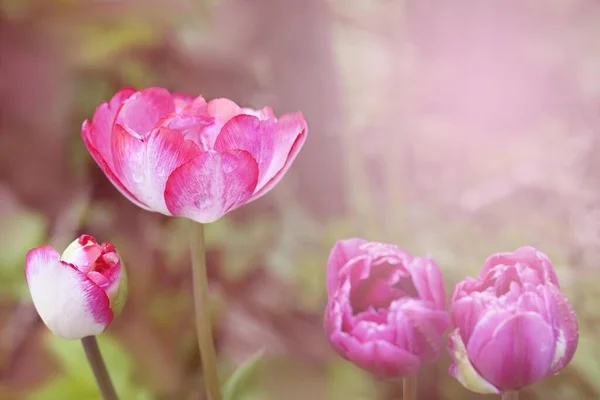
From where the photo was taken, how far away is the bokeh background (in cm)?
30

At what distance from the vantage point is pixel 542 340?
7.6 inches

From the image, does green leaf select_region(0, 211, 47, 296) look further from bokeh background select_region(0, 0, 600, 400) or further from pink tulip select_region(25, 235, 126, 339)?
pink tulip select_region(25, 235, 126, 339)

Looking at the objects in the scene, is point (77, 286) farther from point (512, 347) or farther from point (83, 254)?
point (512, 347)

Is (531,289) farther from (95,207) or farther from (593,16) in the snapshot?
(95,207)

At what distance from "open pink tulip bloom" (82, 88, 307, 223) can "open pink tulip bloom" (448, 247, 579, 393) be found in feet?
0.26

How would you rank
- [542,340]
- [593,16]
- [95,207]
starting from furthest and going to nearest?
[95,207], [593,16], [542,340]

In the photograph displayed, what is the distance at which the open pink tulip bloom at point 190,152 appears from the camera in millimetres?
217

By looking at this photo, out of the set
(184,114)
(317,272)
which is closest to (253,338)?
(317,272)

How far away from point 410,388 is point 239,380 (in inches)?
3.3

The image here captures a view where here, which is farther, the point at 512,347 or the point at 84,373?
the point at 84,373

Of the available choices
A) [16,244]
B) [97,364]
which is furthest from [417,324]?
[16,244]

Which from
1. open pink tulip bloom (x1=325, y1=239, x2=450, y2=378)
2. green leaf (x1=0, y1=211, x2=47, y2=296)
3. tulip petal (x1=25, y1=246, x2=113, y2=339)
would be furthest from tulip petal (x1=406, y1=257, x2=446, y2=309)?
green leaf (x1=0, y1=211, x2=47, y2=296)

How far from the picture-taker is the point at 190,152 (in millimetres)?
218

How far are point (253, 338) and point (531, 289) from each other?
203 millimetres
